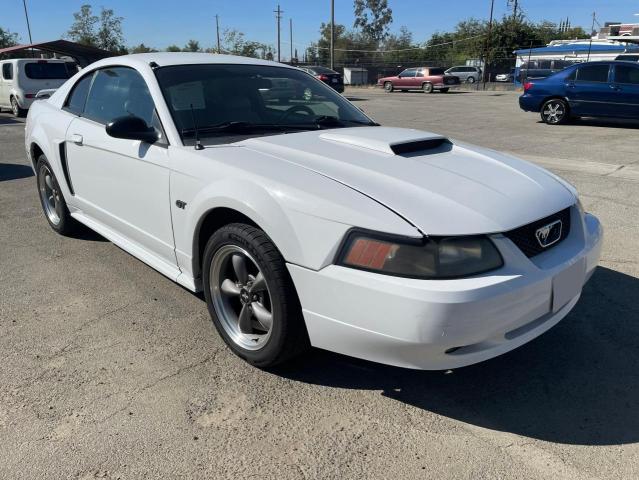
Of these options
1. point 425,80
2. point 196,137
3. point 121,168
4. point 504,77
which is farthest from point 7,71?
point 504,77

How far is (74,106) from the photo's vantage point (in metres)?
4.37

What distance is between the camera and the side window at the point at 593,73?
497 inches

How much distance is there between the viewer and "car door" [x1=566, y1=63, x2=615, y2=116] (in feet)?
41.3

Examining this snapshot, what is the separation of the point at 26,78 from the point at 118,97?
577 inches

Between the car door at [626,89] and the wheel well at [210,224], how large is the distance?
1262 centimetres

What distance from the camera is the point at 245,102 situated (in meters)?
3.46

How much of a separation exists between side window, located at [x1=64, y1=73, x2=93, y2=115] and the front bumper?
9.46 ft

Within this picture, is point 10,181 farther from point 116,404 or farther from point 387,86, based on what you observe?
point 387,86

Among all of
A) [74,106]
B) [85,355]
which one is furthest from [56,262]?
[85,355]

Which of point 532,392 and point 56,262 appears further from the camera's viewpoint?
point 56,262

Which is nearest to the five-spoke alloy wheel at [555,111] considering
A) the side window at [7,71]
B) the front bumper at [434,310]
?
the front bumper at [434,310]

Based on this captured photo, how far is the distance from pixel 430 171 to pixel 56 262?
3219 mm


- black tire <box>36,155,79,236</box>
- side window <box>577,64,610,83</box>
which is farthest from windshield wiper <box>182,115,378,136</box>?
side window <box>577,64,610,83</box>

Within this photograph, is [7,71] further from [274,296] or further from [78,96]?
[274,296]
